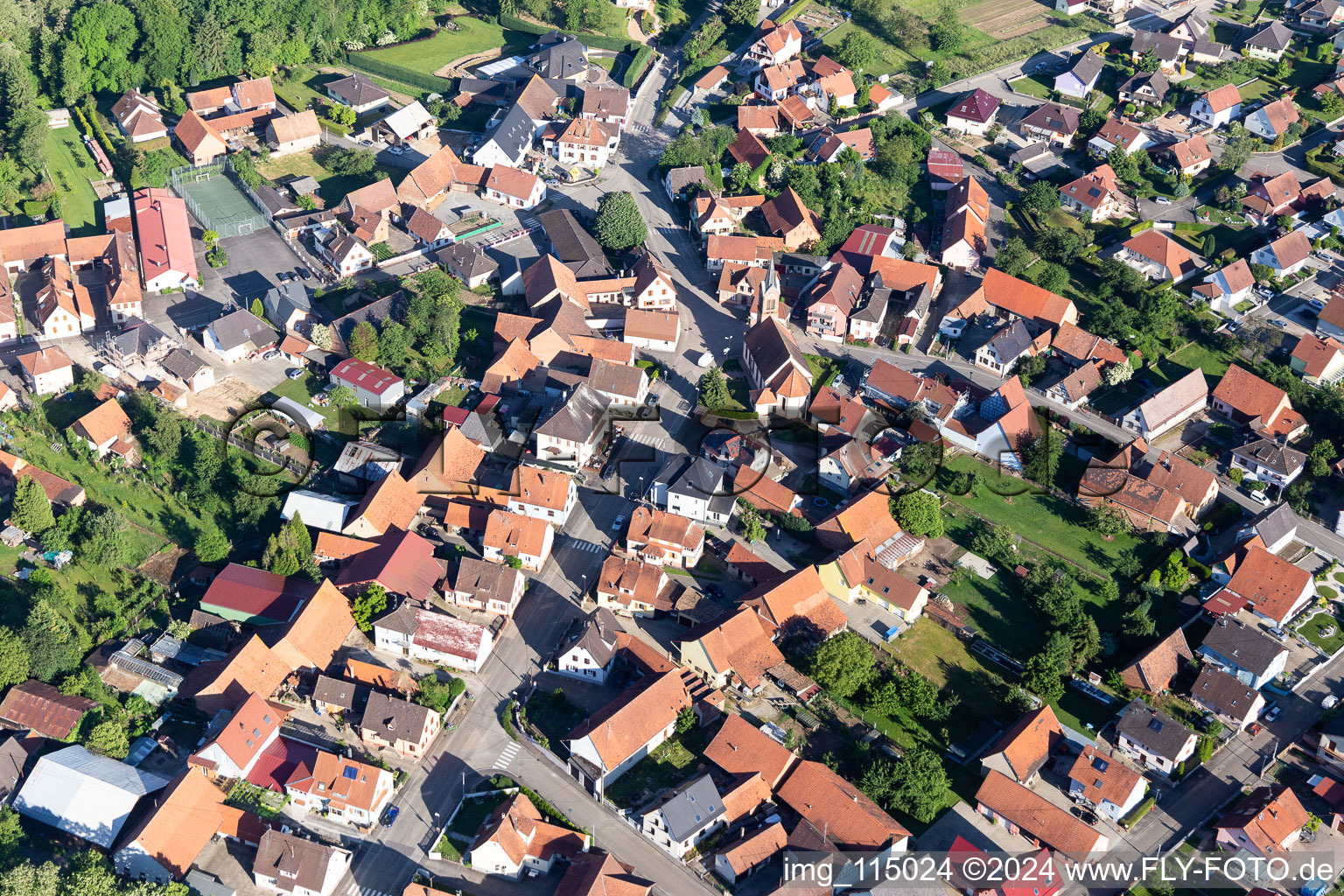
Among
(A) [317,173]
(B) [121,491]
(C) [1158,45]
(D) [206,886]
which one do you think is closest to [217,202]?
(A) [317,173]

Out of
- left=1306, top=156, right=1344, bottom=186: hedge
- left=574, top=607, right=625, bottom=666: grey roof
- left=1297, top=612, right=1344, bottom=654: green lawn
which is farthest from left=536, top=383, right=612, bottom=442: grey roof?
left=1306, top=156, right=1344, bottom=186: hedge

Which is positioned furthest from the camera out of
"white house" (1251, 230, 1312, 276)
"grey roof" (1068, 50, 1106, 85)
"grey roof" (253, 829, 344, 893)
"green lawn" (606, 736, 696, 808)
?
"grey roof" (1068, 50, 1106, 85)

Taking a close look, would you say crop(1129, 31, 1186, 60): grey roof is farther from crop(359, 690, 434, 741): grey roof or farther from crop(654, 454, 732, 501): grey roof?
crop(359, 690, 434, 741): grey roof

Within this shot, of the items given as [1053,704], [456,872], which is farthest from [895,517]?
[456,872]

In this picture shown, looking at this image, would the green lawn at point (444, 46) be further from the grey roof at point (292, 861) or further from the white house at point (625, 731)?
the grey roof at point (292, 861)

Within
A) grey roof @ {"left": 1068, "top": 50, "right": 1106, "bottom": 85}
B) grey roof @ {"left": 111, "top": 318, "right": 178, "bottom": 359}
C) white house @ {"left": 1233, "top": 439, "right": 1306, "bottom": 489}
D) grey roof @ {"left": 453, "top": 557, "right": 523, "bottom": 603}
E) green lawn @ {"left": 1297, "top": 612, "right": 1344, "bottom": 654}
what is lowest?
green lawn @ {"left": 1297, "top": 612, "right": 1344, "bottom": 654}

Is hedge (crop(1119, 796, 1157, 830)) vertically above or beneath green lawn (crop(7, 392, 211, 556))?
beneath

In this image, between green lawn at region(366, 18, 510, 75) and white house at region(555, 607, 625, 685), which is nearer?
white house at region(555, 607, 625, 685)

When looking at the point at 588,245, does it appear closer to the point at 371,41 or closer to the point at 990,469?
the point at 990,469
